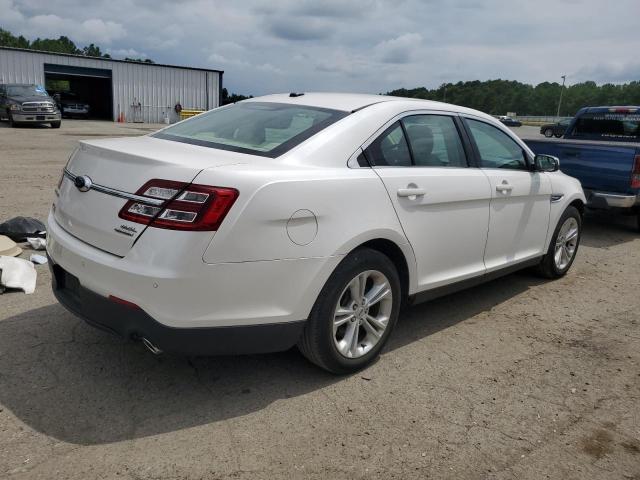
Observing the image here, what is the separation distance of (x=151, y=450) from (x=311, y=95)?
2.64 m

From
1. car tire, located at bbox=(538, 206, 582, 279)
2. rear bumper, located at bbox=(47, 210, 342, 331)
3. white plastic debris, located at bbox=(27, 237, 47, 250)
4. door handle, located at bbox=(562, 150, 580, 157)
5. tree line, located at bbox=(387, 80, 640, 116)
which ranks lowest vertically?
white plastic debris, located at bbox=(27, 237, 47, 250)

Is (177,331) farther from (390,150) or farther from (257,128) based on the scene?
(390,150)

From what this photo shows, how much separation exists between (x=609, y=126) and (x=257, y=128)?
8.29 metres

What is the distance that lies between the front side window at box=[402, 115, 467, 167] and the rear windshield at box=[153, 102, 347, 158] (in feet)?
1.92

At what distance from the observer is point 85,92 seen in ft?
140

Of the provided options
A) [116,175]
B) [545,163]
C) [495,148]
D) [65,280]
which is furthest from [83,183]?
[545,163]

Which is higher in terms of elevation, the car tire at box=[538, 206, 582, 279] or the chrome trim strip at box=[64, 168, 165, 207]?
the chrome trim strip at box=[64, 168, 165, 207]

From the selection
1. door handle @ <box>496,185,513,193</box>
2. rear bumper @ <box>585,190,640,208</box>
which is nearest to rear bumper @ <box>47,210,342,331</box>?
door handle @ <box>496,185,513,193</box>

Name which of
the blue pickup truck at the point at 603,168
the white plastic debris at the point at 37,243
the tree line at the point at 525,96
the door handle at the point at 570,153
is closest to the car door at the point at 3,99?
the white plastic debris at the point at 37,243

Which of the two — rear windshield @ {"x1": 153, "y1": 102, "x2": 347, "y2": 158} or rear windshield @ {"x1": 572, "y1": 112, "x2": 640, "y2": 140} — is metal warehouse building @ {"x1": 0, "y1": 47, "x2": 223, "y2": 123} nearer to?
rear windshield @ {"x1": 572, "y1": 112, "x2": 640, "y2": 140}

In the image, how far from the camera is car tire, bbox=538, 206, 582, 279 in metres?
5.48

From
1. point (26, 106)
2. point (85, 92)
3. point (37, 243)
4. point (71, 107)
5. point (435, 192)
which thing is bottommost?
point (37, 243)

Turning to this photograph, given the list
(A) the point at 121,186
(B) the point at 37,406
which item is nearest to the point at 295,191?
(A) the point at 121,186

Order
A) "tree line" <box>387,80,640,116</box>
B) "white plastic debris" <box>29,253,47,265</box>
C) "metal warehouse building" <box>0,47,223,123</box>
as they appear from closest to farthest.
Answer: "white plastic debris" <box>29,253,47,265</box>
"metal warehouse building" <box>0,47,223,123</box>
"tree line" <box>387,80,640,116</box>
